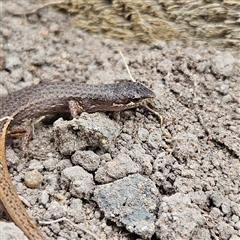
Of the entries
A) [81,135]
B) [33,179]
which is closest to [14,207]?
[33,179]

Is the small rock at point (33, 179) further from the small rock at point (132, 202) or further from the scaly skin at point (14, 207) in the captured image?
the small rock at point (132, 202)

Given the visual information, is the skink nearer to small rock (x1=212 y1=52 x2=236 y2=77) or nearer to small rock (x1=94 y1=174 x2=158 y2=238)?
small rock (x1=212 y1=52 x2=236 y2=77)

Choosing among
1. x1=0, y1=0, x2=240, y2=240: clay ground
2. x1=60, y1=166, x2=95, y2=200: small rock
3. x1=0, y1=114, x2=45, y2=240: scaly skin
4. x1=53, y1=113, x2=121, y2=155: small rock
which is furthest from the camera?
x1=53, y1=113, x2=121, y2=155: small rock

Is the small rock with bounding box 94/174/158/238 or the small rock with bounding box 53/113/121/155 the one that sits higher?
the small rock with bounding box 53/113/121/155

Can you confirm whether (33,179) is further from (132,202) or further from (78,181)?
(132,202)

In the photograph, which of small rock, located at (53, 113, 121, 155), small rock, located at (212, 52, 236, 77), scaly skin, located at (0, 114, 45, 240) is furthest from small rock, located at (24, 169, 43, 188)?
small rock, located at (212, 52, 236, 77)

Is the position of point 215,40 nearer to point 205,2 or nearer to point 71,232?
point 205,2

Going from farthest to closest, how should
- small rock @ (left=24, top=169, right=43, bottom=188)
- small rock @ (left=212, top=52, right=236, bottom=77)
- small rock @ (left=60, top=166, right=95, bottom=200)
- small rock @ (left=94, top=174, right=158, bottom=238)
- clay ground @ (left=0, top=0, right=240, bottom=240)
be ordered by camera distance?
small rock @ (left=212, top=52, right=236, bottom=77), small rock @ (left=24, top=169, right=43, bottom=188), small rock @ (left=60, top=166, right=95, bottom=200), clay ground @ (left=0, top=0, right=240, bottom=240), small rock @ (left=94, top=174, right=158, bottom=238)
